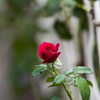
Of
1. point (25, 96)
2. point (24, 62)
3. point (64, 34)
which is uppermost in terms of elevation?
point (64, 34)

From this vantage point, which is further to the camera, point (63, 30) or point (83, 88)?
point (63, 30)

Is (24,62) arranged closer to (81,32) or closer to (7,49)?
(81,32)

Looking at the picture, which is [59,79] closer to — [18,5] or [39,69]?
[39,69]

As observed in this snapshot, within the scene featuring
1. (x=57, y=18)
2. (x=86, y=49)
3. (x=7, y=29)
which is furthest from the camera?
(x=7, y=29)

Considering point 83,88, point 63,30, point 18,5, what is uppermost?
point 18,5

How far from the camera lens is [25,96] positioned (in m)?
1.78

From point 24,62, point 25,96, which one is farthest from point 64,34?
point 25,96

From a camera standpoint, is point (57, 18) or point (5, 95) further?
point (5, 95)

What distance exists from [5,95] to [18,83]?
40 cm

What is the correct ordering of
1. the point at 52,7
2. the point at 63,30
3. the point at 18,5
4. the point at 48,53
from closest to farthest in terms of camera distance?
1. the point at 48,53
2. the point at 52,7
3. the point at 63,30
4. the point at 18,5

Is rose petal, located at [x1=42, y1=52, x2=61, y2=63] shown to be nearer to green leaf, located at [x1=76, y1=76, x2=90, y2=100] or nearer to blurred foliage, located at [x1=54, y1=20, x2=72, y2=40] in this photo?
green leaf, located at [x1=76, y1=76, x2=90, y2=100]

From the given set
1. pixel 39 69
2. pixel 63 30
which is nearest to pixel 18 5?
pixel 63 30

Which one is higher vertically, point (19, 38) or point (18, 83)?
point (19, 38)

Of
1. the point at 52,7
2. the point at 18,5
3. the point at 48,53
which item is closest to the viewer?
the point at 48,53
